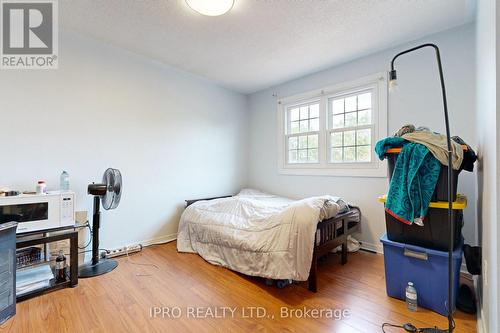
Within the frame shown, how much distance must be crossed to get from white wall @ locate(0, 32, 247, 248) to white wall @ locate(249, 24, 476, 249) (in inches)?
52.4

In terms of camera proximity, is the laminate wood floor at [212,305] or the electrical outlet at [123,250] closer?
the laminate wood floor at [212,305]

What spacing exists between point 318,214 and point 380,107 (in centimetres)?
173

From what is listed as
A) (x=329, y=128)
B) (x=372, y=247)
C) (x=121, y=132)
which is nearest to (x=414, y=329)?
(x=372, y=247)

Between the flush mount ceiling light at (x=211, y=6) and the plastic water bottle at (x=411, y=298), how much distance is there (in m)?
2.65

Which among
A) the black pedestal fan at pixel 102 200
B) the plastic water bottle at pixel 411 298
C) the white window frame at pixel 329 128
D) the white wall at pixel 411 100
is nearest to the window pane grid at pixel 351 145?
the white window frame at pixel 329 128

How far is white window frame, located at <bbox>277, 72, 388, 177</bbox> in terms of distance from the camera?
2809 millimetres

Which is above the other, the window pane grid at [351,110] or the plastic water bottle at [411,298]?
the window pane grid at [351,110]

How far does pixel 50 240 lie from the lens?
187 cm

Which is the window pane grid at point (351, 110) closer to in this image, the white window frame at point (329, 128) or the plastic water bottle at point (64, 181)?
the white window frame at point (329, 128)

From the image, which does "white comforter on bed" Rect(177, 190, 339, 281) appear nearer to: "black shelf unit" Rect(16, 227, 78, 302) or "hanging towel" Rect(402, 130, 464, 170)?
"hanging towel" Rect(402, 130, 464, 170)

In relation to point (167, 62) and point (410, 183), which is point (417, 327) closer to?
point (410, 183)

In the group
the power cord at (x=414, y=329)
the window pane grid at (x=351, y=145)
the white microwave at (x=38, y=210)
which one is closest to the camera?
the power cord at (x=414, y=329)

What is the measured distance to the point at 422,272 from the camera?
5.53 ft

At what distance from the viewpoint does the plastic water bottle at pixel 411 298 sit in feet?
5.43
